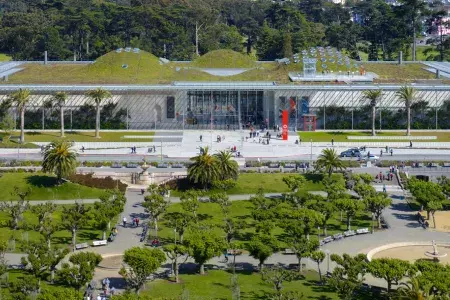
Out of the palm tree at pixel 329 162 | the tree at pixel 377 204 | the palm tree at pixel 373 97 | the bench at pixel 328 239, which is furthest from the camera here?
the palm tree at pixel 373 97

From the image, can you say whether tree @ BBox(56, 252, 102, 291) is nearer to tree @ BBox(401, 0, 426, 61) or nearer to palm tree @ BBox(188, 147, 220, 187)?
palm tree @ BBox(188, 147, 220, 187)

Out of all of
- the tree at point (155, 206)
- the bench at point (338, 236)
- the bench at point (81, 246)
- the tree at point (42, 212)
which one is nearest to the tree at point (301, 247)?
the bench at point (338, 236)

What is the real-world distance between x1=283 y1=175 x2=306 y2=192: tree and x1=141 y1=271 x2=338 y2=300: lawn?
835 inches

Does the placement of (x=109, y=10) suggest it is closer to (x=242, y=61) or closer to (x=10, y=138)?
(x=242, y=61)

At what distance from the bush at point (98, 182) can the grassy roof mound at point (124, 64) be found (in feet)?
142

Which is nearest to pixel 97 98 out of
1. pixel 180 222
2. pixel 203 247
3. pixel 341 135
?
pixel 341 135

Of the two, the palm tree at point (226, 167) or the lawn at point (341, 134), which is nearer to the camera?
the palm tree at point (226, 167)

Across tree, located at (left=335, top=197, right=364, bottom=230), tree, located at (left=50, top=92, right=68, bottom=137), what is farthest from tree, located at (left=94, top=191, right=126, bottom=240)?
tree, located at (left=50, top=92, right=68, bottom=137)

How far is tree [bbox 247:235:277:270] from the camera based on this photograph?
56844mm

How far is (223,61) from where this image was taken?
5266 inches

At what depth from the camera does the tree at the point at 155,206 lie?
67.8 meters

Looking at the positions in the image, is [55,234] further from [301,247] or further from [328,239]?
[328,239]

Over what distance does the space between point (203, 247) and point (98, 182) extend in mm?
28051

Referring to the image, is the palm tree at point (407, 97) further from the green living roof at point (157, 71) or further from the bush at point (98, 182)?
the bush at point (98, 182)
